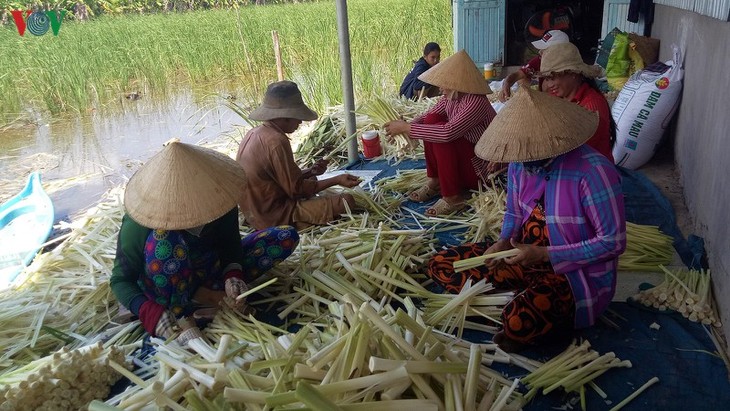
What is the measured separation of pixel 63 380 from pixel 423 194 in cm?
258

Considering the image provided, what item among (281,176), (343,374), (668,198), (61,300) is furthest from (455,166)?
(61,300)

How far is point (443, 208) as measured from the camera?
359 centimetres

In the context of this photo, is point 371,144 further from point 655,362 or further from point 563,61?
point 655,362

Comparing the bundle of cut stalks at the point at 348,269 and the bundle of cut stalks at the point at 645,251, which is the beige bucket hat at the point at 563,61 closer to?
the bundle of cut stalks at the point at 645,251

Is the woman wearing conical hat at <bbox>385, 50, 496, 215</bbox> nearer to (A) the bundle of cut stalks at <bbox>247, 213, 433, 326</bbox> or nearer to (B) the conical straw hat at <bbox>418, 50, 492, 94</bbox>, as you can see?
(B) the conical straw hat at <bbox>418, 50, 492, 94</bbox>

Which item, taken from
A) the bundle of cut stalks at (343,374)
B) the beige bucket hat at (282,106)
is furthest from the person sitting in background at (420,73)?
the bundle of cut stalks at (343,374)

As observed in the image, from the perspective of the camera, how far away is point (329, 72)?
257 inches

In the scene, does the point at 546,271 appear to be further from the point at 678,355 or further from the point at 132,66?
the point at 132,66

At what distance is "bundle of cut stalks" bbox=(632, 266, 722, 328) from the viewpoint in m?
2.31

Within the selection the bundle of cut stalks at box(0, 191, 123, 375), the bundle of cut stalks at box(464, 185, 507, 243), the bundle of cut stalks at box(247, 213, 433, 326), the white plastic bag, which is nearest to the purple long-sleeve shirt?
the bundle of cut stalks at box(247, 213, 433, 326)

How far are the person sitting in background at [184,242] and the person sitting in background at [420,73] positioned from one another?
3.68m

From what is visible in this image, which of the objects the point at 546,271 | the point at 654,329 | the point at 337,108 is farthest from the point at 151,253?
the point at 337,108

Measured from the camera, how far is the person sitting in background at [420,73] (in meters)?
5.97

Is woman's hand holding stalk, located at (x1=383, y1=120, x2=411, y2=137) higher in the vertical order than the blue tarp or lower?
higher
